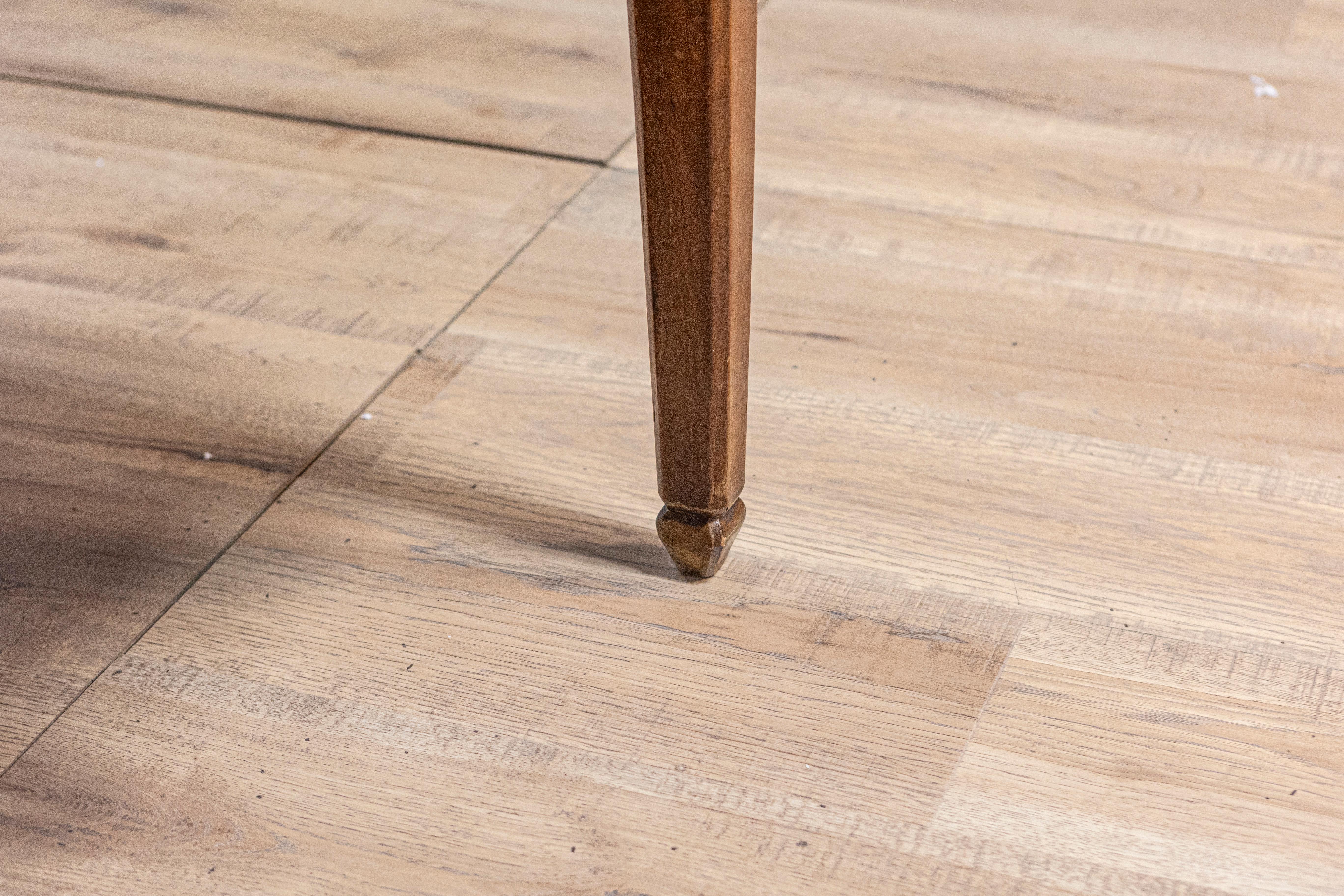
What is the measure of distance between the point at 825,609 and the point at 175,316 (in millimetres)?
643

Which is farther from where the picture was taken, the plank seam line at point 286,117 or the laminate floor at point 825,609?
the plank seam line at point 286,117

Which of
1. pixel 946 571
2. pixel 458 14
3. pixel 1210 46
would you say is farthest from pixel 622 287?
pixel 1210 46

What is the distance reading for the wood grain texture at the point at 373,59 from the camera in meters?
1.43

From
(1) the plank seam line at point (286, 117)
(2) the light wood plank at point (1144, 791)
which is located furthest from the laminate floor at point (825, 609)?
(1) the plank seam line at point (286, 117)

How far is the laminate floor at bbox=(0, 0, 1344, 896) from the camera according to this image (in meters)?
0.69

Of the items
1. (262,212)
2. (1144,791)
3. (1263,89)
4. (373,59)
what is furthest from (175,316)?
(1263,89)

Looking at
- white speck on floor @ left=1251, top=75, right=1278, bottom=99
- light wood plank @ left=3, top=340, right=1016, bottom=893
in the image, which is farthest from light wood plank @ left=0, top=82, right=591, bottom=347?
white speck on floor @ left=1251, top=75, right=1278, bottom=99

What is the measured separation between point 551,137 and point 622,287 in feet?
1.05

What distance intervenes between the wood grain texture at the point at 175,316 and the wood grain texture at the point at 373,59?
6cm

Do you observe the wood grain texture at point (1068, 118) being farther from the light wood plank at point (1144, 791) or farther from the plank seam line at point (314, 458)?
the light wood plank at point (1144, 791)

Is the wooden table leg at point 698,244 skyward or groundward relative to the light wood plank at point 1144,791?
skyward

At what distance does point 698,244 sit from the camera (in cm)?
69

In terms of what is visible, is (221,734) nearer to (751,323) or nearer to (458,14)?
(751,323)

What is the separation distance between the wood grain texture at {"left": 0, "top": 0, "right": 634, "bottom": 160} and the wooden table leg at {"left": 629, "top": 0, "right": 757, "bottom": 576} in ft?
2.16
